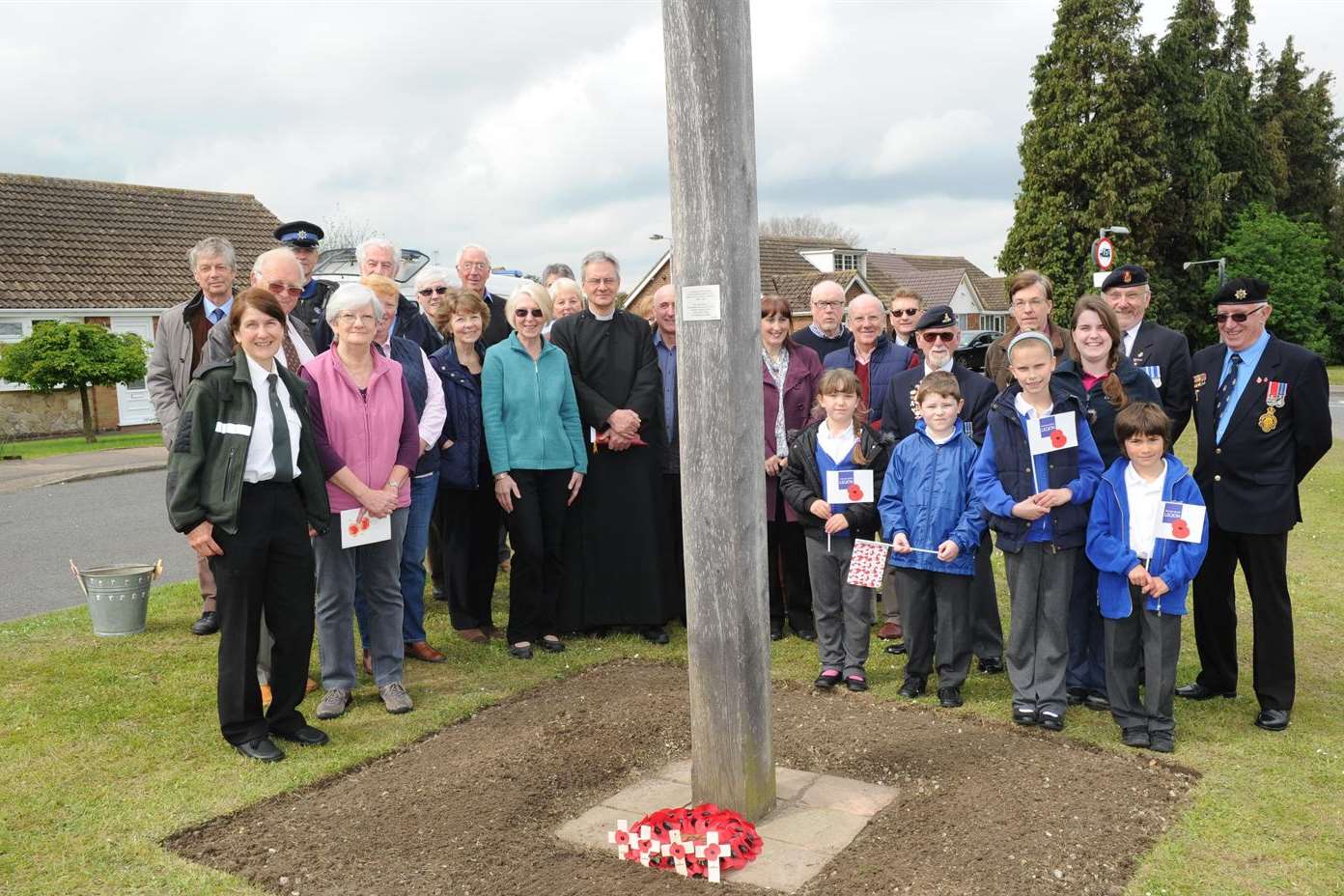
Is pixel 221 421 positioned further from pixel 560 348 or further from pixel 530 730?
pixel 560 348

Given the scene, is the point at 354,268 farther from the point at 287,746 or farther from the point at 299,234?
the point at 287,746

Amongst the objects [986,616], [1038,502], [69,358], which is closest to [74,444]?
Result: [69,358]

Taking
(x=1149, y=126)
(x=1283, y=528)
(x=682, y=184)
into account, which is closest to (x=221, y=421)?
(x=682, y=184)

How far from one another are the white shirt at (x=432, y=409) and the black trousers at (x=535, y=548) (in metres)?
0.59

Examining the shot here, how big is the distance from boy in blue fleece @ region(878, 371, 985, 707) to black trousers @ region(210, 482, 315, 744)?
2.92 m

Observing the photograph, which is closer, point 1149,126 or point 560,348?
point 560,348

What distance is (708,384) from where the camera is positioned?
4.05 metres

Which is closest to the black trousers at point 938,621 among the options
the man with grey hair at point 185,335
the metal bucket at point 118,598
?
the man with grey hair at point 185,335

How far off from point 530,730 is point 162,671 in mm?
2550

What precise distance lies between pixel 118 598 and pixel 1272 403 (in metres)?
6.80

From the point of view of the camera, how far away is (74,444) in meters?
23.3

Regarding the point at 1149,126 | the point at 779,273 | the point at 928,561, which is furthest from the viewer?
the point at 779,273

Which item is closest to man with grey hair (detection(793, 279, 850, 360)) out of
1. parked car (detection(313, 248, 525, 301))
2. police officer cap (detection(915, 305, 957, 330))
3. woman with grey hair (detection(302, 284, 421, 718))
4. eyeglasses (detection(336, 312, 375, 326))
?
police officer cap (detection(915, 305, 957, 330))

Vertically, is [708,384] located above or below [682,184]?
below
